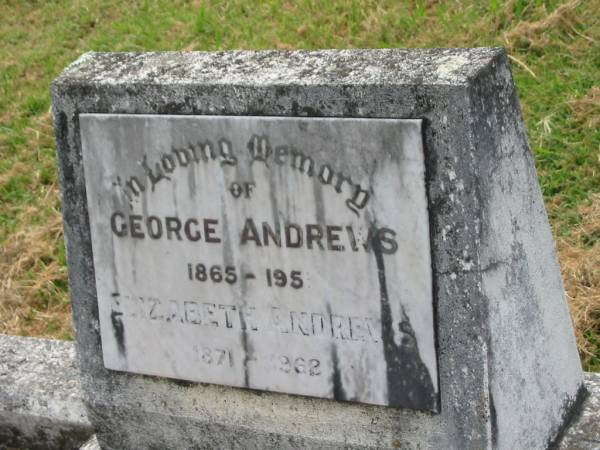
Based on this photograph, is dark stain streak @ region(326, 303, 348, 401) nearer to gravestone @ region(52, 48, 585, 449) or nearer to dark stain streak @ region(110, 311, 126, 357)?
gravestone @ region(52, 48, 585, 449)

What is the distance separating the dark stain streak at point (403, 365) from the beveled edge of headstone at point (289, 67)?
390 millimetres

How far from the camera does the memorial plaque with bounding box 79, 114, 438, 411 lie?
2.43 metres

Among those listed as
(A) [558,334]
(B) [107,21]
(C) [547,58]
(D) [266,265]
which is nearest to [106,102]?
(D) [266,265]

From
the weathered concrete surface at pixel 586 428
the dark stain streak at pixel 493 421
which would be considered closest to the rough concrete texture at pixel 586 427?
the weathered concrete surface at pixel 586 428

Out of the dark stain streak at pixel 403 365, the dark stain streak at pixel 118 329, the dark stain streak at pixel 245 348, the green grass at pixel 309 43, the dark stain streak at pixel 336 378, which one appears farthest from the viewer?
the green grass at pixel 309 43

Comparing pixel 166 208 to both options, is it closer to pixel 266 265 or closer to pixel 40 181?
pixel 266 265

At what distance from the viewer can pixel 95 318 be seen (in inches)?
115

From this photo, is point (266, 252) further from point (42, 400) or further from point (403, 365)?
point (42, 400)

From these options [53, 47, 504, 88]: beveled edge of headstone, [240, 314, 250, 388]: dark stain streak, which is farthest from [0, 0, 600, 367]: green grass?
[53, 47, 504, 88]: beveled edge of headstone

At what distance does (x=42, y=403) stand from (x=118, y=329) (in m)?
0.59

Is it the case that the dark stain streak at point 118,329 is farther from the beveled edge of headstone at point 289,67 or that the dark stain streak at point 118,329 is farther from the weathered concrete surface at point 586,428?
the weathered concrete surface at point 586,428

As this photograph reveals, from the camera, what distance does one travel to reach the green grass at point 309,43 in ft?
13.7

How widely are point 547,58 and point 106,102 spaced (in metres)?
2.49

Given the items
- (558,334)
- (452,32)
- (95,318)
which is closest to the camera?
(558,334)
